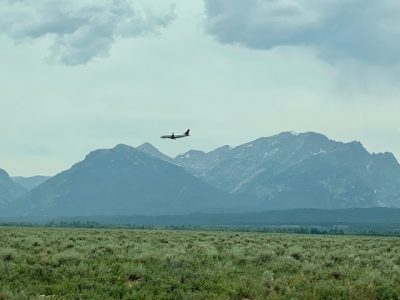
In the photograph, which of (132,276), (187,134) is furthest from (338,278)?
(187,134)

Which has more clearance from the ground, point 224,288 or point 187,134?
point 187,134

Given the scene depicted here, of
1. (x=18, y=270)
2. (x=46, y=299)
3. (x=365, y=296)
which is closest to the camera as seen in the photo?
(x=46, y=299)

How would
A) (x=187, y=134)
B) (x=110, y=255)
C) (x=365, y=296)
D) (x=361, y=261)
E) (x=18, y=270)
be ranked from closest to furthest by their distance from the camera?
(x=365, y=296)
(x=18, y=270)
(x=110, y=255)
(x=361, y=261)
(x=187, y=134)

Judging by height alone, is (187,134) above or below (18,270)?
above

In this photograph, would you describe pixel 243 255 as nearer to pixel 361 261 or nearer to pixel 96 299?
pixel 361 261

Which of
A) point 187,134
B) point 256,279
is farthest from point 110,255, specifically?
point 187,134

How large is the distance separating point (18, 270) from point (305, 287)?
29.7ft

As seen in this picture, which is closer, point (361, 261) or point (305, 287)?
point (305, 287)

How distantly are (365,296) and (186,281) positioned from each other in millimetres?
5521

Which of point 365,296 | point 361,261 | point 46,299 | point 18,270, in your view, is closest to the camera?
point 46,299

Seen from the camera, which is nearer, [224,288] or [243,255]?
[224,288]

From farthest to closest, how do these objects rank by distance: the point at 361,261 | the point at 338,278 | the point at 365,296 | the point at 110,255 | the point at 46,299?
the point at 361,261 < the point at 110,255 < the point at 338,278 < the point at 365,296 < the point at 46,299

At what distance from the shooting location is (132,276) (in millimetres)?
19922

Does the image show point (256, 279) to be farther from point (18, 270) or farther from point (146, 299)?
point (18, 270)
